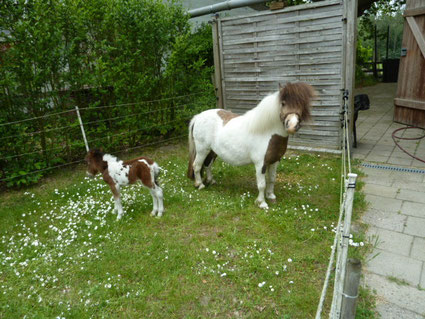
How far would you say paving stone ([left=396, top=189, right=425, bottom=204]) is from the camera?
424 centimetres

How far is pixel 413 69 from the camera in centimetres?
748

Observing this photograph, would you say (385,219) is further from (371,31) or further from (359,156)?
(371,31)

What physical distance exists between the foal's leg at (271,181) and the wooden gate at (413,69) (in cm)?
554

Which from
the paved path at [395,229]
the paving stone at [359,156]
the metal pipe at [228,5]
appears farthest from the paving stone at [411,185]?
the metal pipe at [228,5]

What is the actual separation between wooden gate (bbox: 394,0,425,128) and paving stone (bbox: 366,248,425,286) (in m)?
5.88

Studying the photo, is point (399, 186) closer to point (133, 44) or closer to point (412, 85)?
point (412, 85)

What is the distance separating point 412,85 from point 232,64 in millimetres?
4834

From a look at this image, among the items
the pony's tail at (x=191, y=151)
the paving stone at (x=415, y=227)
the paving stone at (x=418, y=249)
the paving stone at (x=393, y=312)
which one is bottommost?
the paving stone at (x=393, y=312)

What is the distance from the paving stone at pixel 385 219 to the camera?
367 centimetres

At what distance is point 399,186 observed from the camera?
4703 millimetres

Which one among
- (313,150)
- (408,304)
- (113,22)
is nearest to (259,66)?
(313,150)

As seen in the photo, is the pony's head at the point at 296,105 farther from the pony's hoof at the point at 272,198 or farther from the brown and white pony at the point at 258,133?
the pony's hoof at the point at 272,198

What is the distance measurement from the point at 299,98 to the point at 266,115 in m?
0.52

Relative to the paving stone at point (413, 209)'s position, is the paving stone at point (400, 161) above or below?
above
